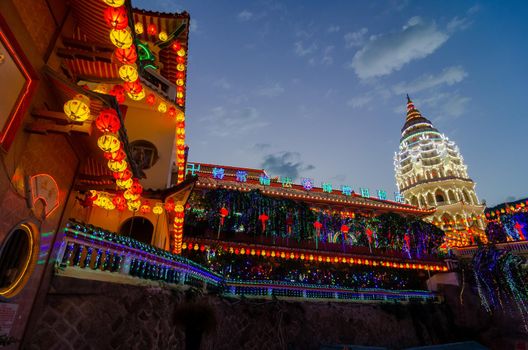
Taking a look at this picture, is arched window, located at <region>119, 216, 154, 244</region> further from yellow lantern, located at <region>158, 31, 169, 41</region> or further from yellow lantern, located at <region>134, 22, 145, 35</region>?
yellow lantern, located at <region>134, 22, 145, 35</region>

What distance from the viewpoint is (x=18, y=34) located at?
386 centimetres

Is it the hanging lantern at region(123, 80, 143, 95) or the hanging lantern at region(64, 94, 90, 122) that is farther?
the hanging lantern at region(123, 80, 143, 95)

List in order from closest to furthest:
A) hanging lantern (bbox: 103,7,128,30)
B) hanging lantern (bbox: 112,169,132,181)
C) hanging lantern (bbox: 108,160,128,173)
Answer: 1. hanging lantern (bbox: 103,7,128,30)
2. hanging lantern (bbox: 108,160,128,173)
3. hanging lantern (bbox: 112,169,132,181)

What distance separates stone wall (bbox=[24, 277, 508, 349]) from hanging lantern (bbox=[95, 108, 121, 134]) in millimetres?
2817

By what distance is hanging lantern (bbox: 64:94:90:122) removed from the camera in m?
4.49

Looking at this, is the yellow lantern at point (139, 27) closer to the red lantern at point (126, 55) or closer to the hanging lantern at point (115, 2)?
the red lantern at point (126, 55)

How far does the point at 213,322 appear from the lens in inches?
277

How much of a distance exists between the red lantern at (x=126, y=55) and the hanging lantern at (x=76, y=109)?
127 centimetres

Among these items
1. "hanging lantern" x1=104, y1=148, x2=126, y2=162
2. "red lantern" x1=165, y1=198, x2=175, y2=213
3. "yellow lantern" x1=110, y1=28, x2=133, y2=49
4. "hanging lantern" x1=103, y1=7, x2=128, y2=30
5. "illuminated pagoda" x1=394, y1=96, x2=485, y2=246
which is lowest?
"hanging lantern" x1=104, y1=148, x2=126, y2=162

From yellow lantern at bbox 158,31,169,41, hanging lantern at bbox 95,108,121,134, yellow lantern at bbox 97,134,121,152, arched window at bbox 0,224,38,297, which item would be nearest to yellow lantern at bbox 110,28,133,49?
hanging lantern at bbox 95,108,121,134

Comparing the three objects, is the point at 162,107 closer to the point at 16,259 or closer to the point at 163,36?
the point at 163,36

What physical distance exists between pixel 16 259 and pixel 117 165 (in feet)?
8.20

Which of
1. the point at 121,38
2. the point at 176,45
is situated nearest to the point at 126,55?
the point at 121,38

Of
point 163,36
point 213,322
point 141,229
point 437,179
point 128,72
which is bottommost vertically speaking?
point 213,322
